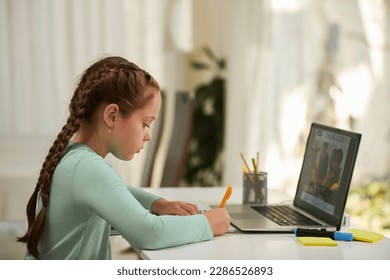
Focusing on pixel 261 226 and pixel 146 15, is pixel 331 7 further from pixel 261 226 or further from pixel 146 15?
pixel 261 226

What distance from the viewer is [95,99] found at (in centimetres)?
127

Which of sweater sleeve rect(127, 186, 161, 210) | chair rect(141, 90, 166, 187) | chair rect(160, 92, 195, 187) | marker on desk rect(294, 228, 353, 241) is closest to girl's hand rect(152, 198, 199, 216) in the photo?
sweater sleeve rect(127, 186, 161, 210)

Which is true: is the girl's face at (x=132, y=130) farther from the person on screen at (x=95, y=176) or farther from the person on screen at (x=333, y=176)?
the person on screen at (x=333, y=176)

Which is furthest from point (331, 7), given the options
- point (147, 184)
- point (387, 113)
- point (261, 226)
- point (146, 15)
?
point (261, 226)

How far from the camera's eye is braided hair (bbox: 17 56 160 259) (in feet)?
4.13

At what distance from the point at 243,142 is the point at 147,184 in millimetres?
1230

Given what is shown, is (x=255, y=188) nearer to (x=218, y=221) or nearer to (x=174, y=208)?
(x=174, y=208)

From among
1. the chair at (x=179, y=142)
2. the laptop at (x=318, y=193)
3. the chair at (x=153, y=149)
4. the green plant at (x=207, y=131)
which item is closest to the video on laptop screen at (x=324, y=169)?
the laptop at (x=318, y=193)

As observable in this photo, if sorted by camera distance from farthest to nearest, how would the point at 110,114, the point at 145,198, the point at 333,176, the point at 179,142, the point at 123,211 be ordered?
1. the point at 179,142
2. the point at 145,198
3. the point at 333,176
4. the point at 110,114
5. the point at 123,211

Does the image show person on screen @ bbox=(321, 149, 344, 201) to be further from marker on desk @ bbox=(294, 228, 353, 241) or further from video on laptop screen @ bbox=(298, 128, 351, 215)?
marker on desk @ bbox=(294, 228, 353, 241)

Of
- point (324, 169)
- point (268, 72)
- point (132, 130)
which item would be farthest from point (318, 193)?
point (268, 72)

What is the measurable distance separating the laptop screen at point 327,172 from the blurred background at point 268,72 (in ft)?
6.88

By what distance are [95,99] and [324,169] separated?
0.52 metres

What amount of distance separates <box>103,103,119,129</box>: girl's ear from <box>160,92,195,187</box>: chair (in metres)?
1.14
